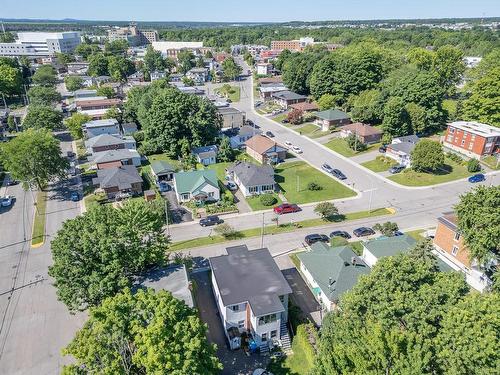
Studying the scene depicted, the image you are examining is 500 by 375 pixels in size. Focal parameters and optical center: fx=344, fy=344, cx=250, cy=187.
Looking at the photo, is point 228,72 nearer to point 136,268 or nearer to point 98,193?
point 98,193

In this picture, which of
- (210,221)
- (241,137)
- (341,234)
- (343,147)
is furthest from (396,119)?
(210,221)

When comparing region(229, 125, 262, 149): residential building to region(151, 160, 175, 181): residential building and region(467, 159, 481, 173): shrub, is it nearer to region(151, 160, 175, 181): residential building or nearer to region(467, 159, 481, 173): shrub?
region(151, 160, 175, 181): residential building

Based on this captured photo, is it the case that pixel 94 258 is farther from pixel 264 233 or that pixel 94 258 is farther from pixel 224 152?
pixel 224 152

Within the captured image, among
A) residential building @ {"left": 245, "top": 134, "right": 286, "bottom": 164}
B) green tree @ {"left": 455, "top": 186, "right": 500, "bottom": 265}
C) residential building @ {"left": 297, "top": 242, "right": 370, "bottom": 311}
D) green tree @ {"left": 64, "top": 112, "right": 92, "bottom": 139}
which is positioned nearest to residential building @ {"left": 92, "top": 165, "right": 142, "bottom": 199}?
residential building @ {"left": 245, "top": 134, "right": 286, "bottom": 164}

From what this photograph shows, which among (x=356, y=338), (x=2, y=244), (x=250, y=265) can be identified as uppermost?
(x=356, y=338)

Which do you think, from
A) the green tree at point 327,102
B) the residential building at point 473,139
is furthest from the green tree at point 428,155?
the green tree at point 327,102

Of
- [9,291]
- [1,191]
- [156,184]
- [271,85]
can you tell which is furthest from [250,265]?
A: [271,85]

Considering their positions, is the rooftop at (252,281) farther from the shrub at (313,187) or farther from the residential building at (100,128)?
the residential building at (100,128)
